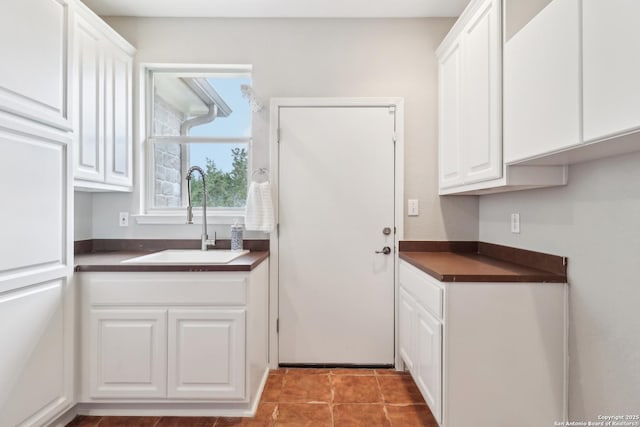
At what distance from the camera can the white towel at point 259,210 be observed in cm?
242

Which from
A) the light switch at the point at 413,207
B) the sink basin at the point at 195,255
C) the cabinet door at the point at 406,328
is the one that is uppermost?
the light switch at the point at 413,207

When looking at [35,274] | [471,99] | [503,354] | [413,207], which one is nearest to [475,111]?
[471,99]

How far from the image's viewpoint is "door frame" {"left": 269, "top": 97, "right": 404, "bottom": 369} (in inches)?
99.3

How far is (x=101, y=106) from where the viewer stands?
7.10 ft

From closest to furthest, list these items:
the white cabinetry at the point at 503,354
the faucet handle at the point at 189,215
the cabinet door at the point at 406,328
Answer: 1. the white cabinetry at the point at 503,354
2. the cabinet door at the point at 406,328
3. the faucet handle at the point at 189,215

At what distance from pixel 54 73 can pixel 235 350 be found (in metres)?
1.70

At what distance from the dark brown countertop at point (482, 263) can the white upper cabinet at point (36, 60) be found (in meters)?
2.05

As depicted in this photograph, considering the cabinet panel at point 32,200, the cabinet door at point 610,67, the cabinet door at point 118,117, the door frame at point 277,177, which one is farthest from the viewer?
the door frame at point 277,177

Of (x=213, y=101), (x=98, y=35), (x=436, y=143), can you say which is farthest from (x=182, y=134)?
(x=436, y=143)

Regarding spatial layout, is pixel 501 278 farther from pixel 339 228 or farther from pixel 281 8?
pixel 281 8

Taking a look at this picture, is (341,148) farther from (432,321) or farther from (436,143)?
(432,321)

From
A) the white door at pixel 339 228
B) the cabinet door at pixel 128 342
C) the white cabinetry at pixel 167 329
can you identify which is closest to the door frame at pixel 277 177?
the white door at pixel 339 228

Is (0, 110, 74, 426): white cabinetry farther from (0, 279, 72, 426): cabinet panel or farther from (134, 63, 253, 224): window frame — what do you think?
(134, 63, 253, 224): window frame

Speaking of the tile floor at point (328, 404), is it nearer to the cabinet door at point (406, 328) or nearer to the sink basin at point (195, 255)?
the cabinet door at point (406, 328)
